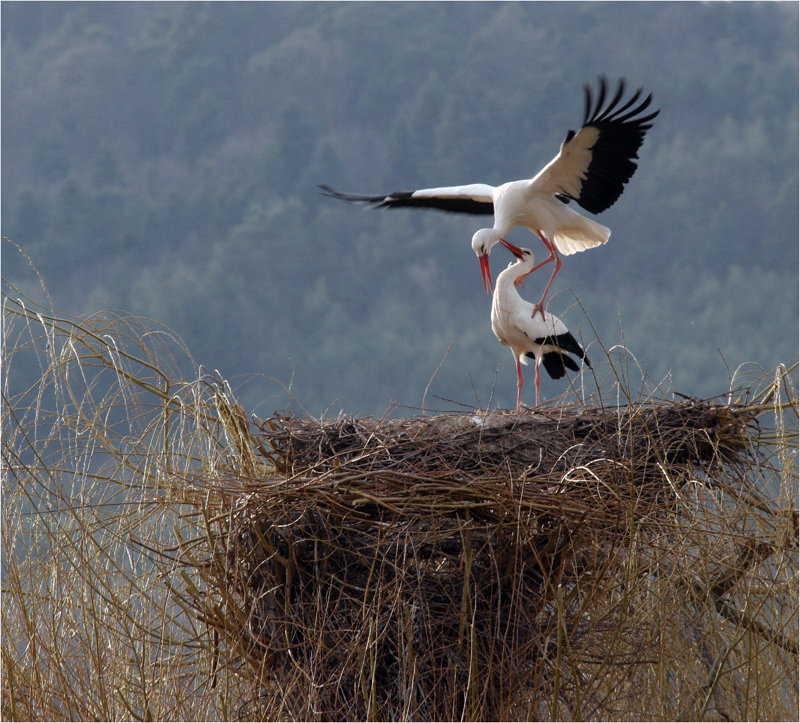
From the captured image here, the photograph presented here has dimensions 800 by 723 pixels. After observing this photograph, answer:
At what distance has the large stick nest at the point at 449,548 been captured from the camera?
437 centimetres

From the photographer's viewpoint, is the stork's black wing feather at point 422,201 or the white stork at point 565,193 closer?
the white stork at point 565,193

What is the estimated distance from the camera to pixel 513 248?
24.9 ft

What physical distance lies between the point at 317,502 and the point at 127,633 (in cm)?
110

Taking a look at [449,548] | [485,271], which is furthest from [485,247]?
[449,548]

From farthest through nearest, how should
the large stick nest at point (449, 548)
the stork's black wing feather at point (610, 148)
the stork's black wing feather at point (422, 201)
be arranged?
the stork's black wing feather at point (422, 201), the stork's black wing feather at point (610, 148), the large stick nest at point (449, 548)

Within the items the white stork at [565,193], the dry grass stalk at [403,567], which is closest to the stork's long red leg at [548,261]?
the white stork at [565,193]

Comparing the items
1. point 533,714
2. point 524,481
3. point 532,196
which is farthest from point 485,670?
point 532,196

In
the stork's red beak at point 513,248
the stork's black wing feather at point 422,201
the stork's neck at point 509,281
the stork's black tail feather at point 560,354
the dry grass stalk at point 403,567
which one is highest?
the stork's black wing feather at point 422,201

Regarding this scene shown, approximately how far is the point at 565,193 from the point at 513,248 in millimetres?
564

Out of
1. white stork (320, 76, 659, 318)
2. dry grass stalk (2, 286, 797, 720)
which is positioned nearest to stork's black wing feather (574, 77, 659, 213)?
white stork (320, 76, 659, 318)

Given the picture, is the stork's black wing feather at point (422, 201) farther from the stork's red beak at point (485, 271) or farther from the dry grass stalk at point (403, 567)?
the dry grass stalk at point (403, 567)

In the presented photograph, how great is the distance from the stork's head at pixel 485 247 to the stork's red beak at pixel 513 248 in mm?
96

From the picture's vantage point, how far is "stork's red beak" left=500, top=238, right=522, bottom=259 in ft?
24.7

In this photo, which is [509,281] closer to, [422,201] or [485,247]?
[485,247]
